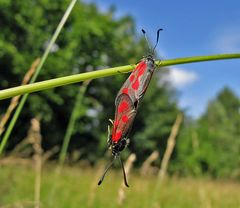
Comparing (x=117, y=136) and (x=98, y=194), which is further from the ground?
(x=98, y=194)

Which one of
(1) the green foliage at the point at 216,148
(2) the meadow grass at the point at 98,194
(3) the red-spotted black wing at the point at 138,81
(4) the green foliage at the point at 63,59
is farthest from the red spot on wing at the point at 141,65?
(4) the green foliage at the point at 63,59

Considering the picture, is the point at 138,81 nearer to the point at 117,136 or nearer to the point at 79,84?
the point at 117,136

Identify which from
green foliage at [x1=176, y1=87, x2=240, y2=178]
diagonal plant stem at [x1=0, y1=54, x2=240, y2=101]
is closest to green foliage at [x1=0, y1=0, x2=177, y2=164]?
green foliage at [x1=176, y1=87, x2=240, y2=178]

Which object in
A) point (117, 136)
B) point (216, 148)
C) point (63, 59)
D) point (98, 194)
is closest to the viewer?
point (117, 136)

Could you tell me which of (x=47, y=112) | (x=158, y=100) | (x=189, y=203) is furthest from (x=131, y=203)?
(x=158, y=100)

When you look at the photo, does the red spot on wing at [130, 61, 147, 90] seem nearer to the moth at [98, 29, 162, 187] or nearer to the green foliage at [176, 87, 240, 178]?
the moth at [98, 29, 162, 187]

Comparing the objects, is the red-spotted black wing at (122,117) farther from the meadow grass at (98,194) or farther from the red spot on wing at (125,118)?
the meadow grass at (98,194)

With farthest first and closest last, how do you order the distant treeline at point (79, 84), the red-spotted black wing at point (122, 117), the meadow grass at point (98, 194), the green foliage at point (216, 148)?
the distant treeline at point (79, 84) < the green foliage at point (216, 148) < the meadow grass at point (98, 194) < the red-spotted black wing at point (122, 117)

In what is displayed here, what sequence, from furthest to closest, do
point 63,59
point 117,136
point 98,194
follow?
point 63,59, point 98,194, point 117,136

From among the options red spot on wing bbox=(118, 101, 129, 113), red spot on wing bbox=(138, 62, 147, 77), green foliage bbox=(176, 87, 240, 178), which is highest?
green foliage bbox=(176, 87, 240, 178)

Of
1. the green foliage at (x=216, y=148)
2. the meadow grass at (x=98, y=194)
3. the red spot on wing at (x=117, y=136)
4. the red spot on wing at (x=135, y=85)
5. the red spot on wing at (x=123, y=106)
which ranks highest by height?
the green foliage at (x=216, y=148)

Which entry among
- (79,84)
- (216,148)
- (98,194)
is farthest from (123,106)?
(216,148)
